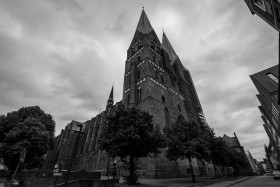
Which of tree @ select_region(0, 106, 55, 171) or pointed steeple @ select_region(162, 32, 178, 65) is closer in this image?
tree @ select_region(0, 106, 55, 171)

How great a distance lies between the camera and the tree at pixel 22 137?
2100 cm

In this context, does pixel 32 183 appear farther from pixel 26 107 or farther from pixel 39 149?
pixel 26 107

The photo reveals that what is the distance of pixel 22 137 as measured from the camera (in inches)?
877

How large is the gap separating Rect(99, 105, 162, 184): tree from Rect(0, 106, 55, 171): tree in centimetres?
1355

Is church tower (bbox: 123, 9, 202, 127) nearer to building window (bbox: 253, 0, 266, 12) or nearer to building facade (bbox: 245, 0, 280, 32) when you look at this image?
building facade (bbox: 245, 0, 280, 32)

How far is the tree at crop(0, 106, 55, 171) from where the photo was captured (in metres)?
21.0

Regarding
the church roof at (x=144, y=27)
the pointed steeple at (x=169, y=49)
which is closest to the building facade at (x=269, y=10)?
the church roof at (x=144, y=27)

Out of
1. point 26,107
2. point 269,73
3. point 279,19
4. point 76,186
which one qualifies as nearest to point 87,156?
point 26,107

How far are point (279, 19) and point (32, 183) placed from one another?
2766 cm

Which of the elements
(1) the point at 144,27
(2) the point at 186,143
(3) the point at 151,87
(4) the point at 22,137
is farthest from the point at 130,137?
(1) the point at 144,27

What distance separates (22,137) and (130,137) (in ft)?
61.5

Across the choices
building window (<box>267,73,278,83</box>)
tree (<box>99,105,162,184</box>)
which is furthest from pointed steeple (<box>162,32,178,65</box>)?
tree (<box>99,105,162,184</box>)

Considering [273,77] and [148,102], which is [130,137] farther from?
[273,77]

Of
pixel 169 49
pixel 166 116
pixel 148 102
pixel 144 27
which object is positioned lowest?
pixel 166 116
